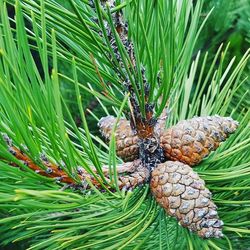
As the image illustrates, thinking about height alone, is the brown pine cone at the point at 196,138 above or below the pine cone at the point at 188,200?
above

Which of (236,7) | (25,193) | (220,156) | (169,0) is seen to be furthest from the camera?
(236,7)

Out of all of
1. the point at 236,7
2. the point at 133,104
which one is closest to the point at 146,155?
the point at 133,104

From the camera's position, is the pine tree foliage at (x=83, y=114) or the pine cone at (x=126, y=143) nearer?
the pine tree foliage at (x=83, y=114)

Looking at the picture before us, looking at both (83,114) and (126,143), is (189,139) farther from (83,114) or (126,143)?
(83,114)

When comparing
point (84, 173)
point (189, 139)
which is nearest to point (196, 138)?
point (189, 139)

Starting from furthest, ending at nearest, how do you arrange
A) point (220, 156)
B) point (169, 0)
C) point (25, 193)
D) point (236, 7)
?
1. point (236, 7)
2. point (220, 156)
3. point (169, 0)
4. point (25, 193)

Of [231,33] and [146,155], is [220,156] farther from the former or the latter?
[231,33]
